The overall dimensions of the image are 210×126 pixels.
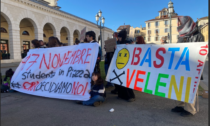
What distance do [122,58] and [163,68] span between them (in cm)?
113

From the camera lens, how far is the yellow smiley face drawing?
375 cm

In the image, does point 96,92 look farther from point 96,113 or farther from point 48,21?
point 48,21

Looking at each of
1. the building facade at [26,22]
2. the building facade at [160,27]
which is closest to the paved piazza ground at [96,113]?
the building facade at [26,22]

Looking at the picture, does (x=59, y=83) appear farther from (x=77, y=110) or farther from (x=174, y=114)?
(x=174, y=114)

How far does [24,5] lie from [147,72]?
18790 mm

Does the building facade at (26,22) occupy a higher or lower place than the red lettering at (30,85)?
higher

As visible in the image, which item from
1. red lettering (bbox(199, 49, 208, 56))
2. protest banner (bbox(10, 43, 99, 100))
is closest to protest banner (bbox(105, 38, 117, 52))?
protest banner (bbox(10, 43, 99, 100))

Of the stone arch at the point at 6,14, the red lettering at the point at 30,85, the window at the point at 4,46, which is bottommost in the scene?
the red lettering at the point at 30,85

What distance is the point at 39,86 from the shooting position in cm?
448

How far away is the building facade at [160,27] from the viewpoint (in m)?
58.3

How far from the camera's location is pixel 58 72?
4.38m

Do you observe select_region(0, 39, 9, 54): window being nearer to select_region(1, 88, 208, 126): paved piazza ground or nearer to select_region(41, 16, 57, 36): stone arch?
select_region(41, 16, 57, 36): stone arch

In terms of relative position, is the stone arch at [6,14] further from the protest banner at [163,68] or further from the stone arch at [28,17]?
the protest banner at [163,68]

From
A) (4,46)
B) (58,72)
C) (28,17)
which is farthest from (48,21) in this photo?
(58,72)
